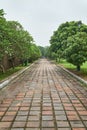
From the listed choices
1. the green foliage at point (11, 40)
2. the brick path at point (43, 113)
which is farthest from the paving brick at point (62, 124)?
the green foliage at point (11, 40)

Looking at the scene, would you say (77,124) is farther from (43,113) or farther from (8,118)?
(8,118)

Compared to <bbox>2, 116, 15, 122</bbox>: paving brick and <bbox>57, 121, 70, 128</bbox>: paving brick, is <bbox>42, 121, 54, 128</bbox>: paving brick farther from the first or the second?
<bbox>2, 116, 15, 122</bbox>: paving brick

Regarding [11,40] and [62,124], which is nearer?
[62,124]

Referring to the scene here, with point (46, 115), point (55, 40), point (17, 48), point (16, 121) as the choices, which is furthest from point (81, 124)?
point (55, 40)

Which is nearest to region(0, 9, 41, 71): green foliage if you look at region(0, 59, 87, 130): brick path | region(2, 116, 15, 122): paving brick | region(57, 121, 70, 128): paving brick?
region(0, 59, 87, 130): brick path

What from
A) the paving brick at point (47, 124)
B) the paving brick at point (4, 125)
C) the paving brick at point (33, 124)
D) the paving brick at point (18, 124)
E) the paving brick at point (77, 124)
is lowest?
the paving brick at point (77, 124)

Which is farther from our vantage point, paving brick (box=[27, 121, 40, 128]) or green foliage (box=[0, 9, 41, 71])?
green foliage (box=[0, 9, 41, 71])

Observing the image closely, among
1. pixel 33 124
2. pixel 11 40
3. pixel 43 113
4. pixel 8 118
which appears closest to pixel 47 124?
pixel 33 124

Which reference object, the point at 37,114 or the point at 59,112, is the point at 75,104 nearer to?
the point at 59,112

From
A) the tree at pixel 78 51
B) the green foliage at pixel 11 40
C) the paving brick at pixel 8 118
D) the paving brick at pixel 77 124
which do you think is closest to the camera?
the paving brick at pixel 77 124

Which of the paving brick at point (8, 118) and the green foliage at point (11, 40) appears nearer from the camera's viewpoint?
the paving brick at point (8, 118)

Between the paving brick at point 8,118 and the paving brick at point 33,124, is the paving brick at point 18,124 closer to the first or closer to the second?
the paving brick at point 33,124

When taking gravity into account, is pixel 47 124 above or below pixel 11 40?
below

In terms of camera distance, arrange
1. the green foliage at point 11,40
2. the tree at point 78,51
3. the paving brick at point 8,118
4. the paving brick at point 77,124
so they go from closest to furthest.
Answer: the paving brick at point 77,124
the paving brick at point 8,118
the green foliage at point 11,40
the tree at point 78,51
